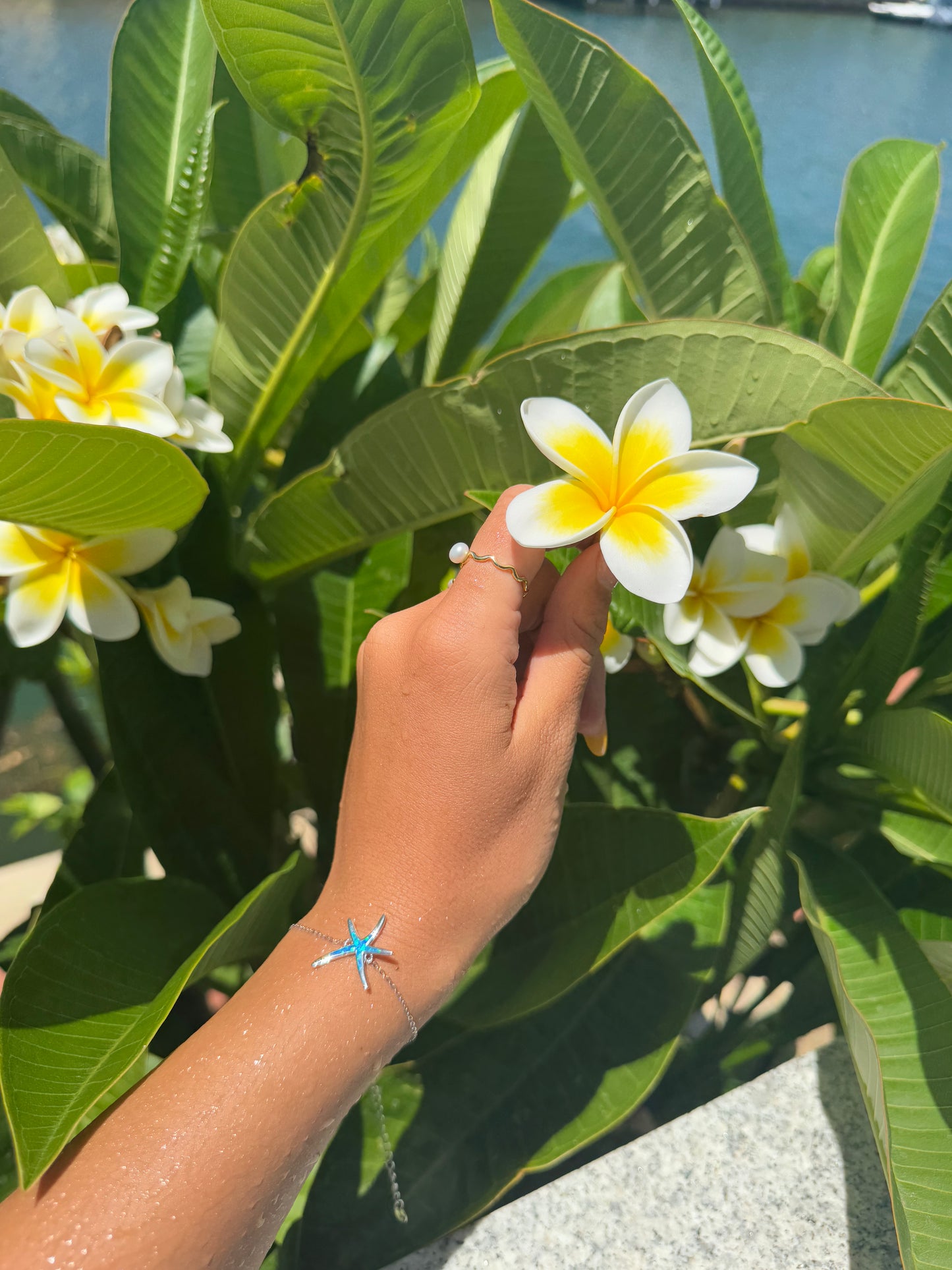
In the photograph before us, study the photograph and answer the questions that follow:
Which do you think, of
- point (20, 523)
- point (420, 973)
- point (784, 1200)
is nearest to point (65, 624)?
point (20, 523)

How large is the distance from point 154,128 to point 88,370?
261 mm

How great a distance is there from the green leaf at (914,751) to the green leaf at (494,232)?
1.57ft

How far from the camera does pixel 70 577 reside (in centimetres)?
55

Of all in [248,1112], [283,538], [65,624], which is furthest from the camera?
[65,624]

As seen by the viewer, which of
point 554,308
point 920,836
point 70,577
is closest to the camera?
point 70,577

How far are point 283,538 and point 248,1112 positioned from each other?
399 millimetres

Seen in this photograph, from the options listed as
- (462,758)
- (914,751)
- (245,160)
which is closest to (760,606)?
(914,751)

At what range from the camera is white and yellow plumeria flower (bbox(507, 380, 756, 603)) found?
0.43m

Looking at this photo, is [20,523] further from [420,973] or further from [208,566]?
[420,973]

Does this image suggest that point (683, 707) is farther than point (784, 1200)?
Yes

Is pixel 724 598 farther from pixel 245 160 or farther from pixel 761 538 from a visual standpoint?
pixel 245 160

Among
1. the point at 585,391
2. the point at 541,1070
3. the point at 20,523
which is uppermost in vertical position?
the point at 585,391

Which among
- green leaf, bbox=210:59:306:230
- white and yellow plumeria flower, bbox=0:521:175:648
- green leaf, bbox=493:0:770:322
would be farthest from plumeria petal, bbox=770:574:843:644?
green leaf, bbox=210:59:306:230

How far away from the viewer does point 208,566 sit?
715 millimetres
